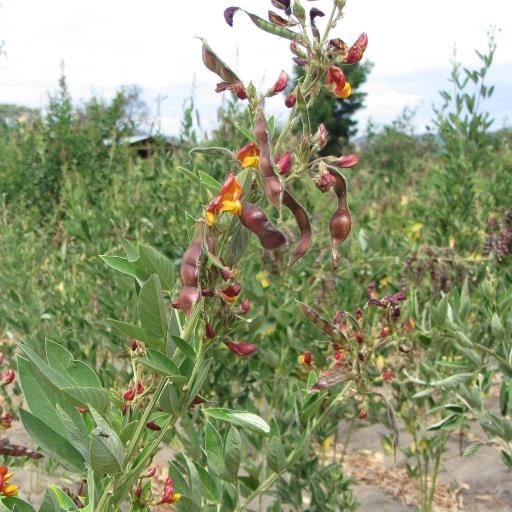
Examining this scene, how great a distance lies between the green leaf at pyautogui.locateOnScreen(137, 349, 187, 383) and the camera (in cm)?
90

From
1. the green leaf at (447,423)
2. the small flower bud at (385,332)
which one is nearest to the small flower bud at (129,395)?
the small flower bud at (385,332)

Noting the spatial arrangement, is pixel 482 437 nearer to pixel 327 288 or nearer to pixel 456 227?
pixel 456 227

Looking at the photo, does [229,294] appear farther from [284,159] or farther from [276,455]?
[276,455]

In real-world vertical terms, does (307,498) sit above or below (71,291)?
below

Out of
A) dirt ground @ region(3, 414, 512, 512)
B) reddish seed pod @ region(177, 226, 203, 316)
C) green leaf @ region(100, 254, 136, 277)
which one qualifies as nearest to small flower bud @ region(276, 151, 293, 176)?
reddish seed pod @ region(177, 226, 203, 316)

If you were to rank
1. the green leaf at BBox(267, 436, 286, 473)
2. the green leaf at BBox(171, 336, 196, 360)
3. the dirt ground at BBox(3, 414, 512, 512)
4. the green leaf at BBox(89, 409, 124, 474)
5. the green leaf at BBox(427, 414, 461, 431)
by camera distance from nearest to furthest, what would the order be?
the green leaf at BBox(89, 409, 124, 474), the green leaf at BBox(171, 336, 196, 360), the green leaf at BBox(267, 436, 286, 473), the green leaf at BBox(427, 414, 461, 431), the dirt ground at BBox(3, 414, 512, 512)

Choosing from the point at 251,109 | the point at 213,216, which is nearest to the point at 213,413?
the point at 213,216

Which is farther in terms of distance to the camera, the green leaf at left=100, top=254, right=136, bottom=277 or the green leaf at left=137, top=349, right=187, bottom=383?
the green leaf at left=100, top=254, right=136, bottom=277

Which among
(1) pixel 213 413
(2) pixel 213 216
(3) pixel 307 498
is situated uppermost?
(2) pixel 213 216

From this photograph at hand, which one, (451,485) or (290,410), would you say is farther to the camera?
(451,485)

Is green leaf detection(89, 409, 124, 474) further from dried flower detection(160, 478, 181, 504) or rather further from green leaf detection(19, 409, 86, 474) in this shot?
dried flower detection(160, 478, 181, 504)

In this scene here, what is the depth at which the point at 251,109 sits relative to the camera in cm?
102

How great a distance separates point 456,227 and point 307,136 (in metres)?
3.07

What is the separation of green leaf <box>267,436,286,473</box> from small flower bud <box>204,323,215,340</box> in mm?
381
